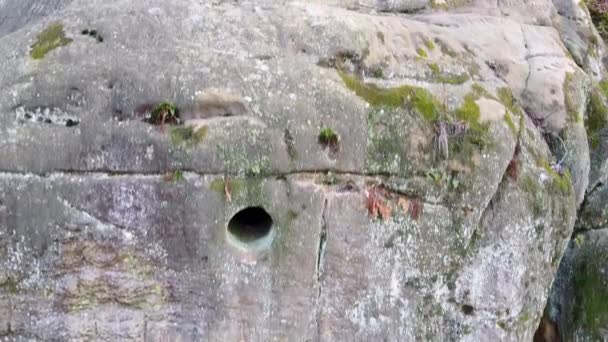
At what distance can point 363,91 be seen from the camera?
551cm

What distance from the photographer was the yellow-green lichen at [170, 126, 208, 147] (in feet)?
16.5

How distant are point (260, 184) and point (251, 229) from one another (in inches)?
18.8

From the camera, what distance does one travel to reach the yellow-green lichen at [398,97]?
5492 millimetres

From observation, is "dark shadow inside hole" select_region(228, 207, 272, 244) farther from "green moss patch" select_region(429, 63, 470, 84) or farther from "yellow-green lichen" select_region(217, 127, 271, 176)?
"green moss patch" select_region(429, 63, 470, 84)

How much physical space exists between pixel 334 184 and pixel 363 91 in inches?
32.6

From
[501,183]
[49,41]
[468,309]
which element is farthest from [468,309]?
[49,41]

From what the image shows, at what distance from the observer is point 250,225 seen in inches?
215

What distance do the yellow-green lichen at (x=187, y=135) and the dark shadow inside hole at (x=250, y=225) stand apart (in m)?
0.69

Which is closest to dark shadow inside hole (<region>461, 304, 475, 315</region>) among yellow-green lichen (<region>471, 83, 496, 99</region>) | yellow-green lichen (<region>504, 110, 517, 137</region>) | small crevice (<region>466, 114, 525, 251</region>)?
small crevice (<region>466, 114, 525, 251</region>)

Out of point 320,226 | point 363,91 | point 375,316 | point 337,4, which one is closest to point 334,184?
point 320,226

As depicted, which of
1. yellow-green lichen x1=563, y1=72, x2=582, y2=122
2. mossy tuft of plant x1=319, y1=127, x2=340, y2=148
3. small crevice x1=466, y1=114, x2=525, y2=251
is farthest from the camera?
yellow-green lichen x1=563, y1=72, x2=582, y2=122

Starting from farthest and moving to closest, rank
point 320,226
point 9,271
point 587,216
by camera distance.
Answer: point 587,216, point 320,226, point 9,271

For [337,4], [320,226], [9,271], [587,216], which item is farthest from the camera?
[587,216]

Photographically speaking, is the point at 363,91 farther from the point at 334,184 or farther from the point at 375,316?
the point at 375,316
